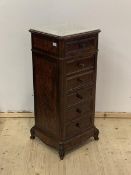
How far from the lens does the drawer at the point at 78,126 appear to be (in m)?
2.21

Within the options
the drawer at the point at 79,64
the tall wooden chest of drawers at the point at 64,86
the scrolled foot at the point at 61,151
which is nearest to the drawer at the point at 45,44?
the tall wooden chest of drawers at the point at 64,86

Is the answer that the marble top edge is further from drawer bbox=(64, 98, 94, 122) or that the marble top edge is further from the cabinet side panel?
drawer bbox=(64, 98, 94, 122)

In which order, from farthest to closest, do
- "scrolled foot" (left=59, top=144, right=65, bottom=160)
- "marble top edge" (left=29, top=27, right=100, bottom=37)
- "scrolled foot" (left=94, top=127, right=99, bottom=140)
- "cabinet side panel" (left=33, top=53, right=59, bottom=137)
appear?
"scrolled foot" (left=94, top=127, right=99, bottom=140) → "scrolled foot" (left=59, top=144, right=65, bottom=160) → "cabinet side panel" (left=33, top=53, right=59, bottom=137) → "marble top edge" (left=29, top=27, right=100, bottom=37)

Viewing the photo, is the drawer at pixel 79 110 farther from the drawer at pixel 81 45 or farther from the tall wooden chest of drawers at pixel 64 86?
the drawer at pixel 81 45

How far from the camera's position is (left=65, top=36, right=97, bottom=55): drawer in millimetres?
1972

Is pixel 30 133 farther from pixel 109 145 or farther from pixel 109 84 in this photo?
pixel 109 84

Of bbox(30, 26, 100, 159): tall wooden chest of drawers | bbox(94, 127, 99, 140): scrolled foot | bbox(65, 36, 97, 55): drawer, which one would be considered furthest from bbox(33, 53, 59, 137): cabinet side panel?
bbox(94, 127, 99, 140): scrolled foot

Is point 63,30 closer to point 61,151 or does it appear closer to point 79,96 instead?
point 79,96

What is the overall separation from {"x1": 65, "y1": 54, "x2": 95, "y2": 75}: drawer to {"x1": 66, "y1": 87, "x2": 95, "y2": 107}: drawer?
0.55 ft

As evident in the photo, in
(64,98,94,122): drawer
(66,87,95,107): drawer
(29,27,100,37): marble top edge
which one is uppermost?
(29,27,100,37): marble top edge

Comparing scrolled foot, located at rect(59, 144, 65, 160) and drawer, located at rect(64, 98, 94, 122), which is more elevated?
drawer, located at rect(64, 98, 94, 122)

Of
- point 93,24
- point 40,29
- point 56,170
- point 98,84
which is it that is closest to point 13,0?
point 40,29

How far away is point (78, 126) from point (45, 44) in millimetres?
677

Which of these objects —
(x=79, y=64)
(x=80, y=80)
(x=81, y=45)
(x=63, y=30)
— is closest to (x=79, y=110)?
(x=80, y=80)
